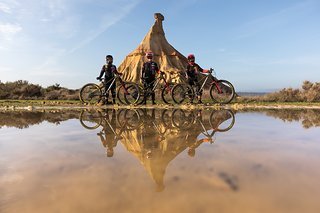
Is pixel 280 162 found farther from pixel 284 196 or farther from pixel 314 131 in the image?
A: pixel 314 131

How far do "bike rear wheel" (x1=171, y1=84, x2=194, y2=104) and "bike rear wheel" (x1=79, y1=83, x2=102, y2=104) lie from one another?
10.1 feet

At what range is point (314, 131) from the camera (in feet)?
12.9

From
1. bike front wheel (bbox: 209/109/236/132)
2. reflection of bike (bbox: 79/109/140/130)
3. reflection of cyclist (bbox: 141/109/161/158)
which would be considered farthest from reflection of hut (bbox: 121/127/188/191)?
bike front wheel (bbox: 209/109/236/132)

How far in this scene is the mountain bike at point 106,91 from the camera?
10.4 m

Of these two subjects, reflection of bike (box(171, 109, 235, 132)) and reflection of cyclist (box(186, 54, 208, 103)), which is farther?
reflection of cyclist (box(186, 54, 208, 103))

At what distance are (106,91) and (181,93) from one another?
3058 mm

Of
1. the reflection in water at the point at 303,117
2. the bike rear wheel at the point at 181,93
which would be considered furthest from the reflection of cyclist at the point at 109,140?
the bike rear wheel at the point at 181,93

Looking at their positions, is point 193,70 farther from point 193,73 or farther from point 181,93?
point 181,93

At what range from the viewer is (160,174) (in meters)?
1.92

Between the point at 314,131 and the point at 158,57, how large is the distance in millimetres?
55598

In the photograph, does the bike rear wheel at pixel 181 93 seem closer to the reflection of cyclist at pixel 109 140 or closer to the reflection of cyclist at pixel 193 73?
the reflection of cyclist at pixel 193 73

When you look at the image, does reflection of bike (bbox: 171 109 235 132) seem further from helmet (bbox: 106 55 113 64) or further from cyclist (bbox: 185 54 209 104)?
helmet (bbox: 106 55 113 64)

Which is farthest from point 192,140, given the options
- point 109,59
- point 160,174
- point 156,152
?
point 109,59

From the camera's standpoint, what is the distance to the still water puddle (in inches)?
57.1
